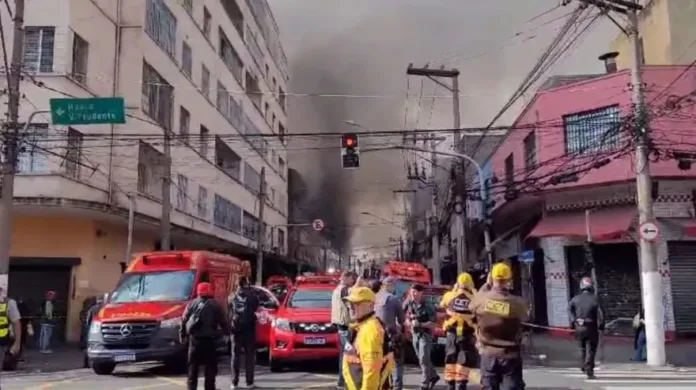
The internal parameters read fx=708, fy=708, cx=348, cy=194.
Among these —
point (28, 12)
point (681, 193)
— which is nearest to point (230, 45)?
point (28, 12)

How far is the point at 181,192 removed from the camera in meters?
34.0

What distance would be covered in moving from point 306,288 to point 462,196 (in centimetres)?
1156

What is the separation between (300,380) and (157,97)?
21162mm

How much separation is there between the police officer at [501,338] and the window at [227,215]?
34715mm

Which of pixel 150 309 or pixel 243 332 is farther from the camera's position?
pixel 150 309

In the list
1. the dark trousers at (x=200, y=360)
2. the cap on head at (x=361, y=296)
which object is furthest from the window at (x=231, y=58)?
the cap on head at (x=361, y=296)

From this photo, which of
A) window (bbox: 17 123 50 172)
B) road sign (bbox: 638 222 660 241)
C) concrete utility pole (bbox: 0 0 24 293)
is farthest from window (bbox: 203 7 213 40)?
road sign (bbox: 638 222 660 241)

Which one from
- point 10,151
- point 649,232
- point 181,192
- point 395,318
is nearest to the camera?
point 395,318

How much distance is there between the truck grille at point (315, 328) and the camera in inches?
526

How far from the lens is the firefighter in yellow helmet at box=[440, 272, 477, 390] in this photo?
955 centimetres

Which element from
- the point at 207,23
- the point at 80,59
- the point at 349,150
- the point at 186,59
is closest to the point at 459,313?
the point at 349,150

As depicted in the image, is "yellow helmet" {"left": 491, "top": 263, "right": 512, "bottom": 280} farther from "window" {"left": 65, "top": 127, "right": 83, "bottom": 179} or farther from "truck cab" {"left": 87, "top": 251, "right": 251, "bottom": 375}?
"window" {"left": 65, "top": 127, "right": 83, "bottom": 179}

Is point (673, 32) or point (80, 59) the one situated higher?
point (673, 32)

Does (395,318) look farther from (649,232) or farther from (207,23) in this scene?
(207,23)
